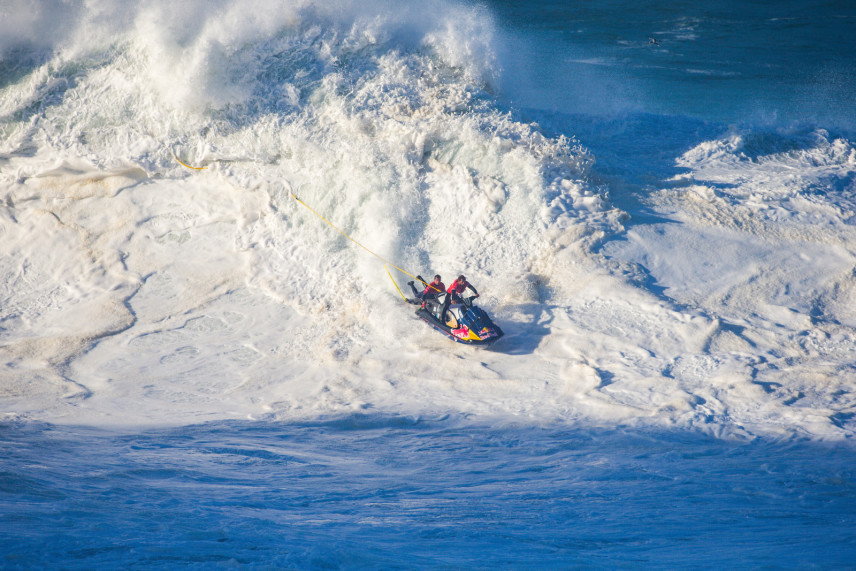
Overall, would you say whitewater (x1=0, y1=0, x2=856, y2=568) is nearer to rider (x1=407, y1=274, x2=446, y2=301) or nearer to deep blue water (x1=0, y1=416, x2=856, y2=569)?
deep blue water (x1=0, y1=416, x2=856, y2=569)

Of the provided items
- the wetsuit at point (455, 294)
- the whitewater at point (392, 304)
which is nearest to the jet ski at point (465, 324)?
the wetsuit at point (455, 294)

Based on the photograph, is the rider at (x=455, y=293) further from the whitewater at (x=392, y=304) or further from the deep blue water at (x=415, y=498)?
the deep blue water at (x=415, y=498)

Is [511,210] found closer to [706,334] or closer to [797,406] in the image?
[706,334]

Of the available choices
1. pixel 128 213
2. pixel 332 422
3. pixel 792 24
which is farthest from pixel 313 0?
pixel 792 24

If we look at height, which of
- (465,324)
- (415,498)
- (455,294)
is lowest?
(415,498)

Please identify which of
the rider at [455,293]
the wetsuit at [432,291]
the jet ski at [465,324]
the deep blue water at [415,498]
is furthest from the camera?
the wetsuit at [432,291]

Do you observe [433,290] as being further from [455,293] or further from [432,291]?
[455,293]

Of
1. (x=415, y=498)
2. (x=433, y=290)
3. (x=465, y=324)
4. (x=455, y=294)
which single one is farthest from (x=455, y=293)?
(x=415, y=498)
